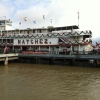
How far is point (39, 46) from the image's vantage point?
38438mm

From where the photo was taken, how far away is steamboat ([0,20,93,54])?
1343 inches

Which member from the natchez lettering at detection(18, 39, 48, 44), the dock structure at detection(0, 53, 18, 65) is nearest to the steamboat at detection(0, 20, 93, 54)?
the natchez lettering at detection(18, 39, 48, 44)

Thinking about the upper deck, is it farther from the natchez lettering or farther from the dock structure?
the dock structure

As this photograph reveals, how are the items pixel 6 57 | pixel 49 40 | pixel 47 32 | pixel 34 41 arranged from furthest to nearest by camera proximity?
pixel 47 32 → pixel 34 41 → pixel 49 40 → pixel 6 57

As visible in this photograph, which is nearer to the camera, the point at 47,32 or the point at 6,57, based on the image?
the point at 6,57

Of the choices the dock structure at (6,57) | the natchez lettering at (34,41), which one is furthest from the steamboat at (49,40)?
the dock structure at (6,57)

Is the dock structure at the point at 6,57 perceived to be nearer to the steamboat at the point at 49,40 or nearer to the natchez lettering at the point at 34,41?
the steamboat at the point at 49,40

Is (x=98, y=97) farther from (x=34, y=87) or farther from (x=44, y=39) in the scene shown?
(x=44, y=39)

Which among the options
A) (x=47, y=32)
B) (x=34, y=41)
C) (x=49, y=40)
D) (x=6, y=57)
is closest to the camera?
(x=6, y=57)

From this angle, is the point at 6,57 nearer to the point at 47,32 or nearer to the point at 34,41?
the point at 34,41

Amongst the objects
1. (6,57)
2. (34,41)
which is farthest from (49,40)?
(6,57)

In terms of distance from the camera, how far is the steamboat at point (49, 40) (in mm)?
34109

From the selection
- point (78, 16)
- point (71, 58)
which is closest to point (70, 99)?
point (71, 58)

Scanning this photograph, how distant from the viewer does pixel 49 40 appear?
37344 millimetres
